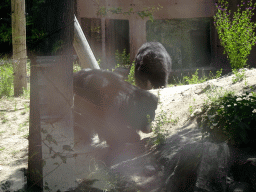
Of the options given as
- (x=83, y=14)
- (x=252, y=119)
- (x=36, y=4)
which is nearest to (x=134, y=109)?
(x=252, y=119)

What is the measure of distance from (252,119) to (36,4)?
2.48m

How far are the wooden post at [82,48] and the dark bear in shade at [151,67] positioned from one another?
2.78 m

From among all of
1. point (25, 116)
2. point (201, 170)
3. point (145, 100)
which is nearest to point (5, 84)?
point (25, 116)

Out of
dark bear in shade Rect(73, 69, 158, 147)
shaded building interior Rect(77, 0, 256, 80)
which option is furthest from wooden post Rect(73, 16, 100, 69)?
shaded building interior Rect(77, 0, 256, 80)

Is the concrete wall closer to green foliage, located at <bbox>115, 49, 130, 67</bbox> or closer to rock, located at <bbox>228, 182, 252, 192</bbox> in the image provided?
green foliage, located at <bbox>115, 49, 130, 67</bbox>

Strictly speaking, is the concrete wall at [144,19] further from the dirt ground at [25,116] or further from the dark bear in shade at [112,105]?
the dark bear in shade at [112,105]

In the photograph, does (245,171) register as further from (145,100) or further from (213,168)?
(145,100)

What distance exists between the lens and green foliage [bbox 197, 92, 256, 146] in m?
2.92

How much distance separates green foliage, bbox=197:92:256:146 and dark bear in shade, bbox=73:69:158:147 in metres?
1.42

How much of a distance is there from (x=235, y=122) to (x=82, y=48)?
115 inches

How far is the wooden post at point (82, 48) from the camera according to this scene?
190 inches

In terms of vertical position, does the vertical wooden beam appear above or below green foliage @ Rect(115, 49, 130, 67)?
above

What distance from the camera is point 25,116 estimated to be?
224 inches

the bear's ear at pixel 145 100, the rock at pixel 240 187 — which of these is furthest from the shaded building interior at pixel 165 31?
the rock at pixel 240 187
